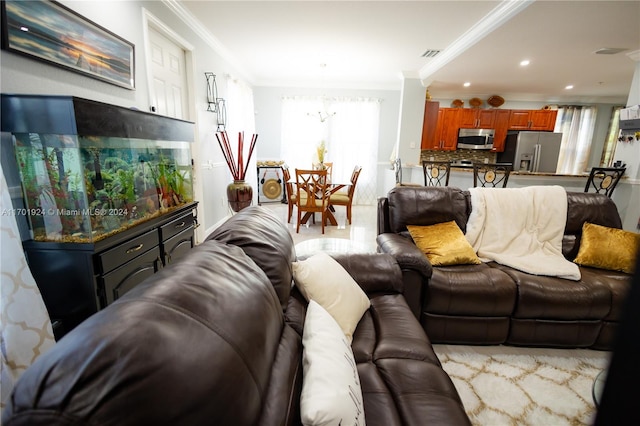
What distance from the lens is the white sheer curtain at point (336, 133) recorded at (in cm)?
582

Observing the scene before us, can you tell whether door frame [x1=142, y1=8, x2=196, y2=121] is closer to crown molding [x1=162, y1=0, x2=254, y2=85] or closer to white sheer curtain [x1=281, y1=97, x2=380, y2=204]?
crown molding [x1=162, y1=0, x2=254, y2=85]

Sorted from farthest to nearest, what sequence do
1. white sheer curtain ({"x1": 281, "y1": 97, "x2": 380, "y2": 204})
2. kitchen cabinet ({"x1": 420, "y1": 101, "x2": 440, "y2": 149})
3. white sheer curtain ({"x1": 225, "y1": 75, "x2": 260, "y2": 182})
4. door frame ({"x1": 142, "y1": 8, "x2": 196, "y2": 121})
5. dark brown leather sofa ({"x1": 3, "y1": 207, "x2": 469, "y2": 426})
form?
white sheer curtain ({"x1": 281, "y1": 97, "x2": 380, "y2": 204}), kitchen cabinet ({"x1": 420, "y1": 101, "x2": 440, "y2": 149}), white sheer curtain ({"x1": 225, "y1": 75, "x2": 260, "y2": 182}), door frame ({"x1": 142, "y1": 8, "x2": 196, "y2": 121}), dark brown leather sofa ({"x1": 3, "y1": 207, "x2": 469, "y2": 426})

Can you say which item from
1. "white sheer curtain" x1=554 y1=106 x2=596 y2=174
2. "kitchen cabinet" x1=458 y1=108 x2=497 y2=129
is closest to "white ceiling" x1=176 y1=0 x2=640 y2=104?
"kitchen cabinet" x1=458 y1=108 x2=497 y2=129

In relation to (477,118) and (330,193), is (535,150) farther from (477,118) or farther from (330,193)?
(330,193)

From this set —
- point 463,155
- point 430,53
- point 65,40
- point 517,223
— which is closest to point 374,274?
point 517,223

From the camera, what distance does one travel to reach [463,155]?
21.3 feet

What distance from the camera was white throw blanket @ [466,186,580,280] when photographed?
7.05ft

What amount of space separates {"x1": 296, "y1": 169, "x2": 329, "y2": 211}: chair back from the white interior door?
5.27 feet

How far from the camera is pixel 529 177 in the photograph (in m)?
3.72

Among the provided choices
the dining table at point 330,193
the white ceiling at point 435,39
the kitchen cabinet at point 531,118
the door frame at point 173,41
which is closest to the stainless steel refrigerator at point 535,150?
the kitchen cabinet at point 531,118

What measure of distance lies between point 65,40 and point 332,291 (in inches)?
78.8

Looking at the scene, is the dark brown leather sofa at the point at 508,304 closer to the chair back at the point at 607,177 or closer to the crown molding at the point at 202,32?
the chair back at the point at 607,177

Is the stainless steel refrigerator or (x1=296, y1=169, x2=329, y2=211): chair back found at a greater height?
the stainless steel refrigerator

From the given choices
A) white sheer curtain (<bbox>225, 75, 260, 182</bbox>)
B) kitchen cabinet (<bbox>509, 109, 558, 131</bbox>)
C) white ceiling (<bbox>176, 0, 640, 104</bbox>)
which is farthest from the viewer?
kitchen cabinet (<bbox>509, 109, 558, 131</bbox>)
